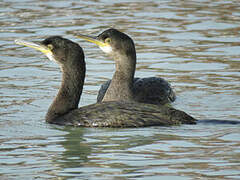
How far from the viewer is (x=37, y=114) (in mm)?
11484

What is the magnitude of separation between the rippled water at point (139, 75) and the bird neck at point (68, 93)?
11.7 inches

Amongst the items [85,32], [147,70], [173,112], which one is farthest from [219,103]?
[85,32]

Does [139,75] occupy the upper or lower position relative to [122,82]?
lower

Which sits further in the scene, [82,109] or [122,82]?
[122,82]

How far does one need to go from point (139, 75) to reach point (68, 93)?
170 inches

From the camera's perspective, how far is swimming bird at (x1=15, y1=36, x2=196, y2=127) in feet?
33.0

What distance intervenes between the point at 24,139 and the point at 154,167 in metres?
2.31

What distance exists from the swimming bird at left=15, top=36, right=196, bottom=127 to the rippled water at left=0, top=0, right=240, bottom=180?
17cm

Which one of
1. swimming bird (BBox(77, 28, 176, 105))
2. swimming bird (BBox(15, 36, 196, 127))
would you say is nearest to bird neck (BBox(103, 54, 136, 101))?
swimming bird (BBox(77, 28, 176, 105))

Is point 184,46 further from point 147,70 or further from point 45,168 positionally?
point 45,168

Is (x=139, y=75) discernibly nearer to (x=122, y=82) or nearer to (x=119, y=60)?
(x=119, y=60)

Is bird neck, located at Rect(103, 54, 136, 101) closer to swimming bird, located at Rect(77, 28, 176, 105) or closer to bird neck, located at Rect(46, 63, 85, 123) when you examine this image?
swimming bird, located at Rect(77, 28, 176, 105)

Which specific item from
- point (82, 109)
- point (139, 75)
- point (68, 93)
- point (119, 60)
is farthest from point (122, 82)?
point (139, 75)

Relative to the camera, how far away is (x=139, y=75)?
14.9 m
